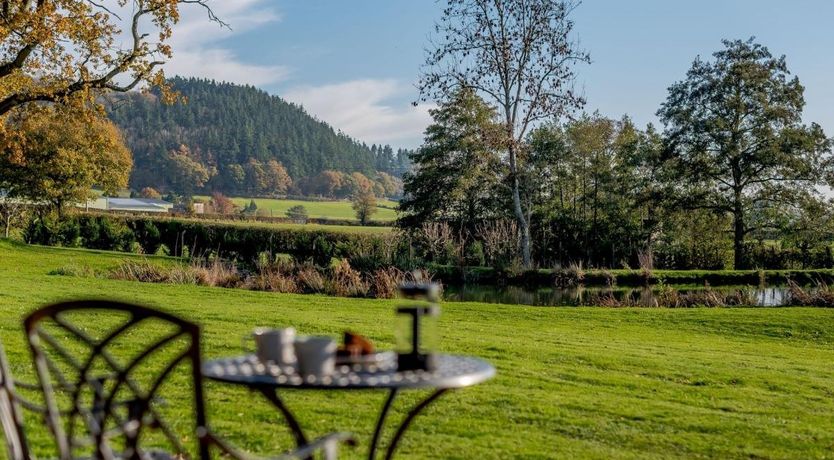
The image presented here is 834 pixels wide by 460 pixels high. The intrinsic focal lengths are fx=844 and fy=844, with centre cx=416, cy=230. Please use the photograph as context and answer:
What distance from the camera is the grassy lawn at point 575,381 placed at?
564 centimetres

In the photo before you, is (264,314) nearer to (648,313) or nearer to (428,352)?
(648,313)

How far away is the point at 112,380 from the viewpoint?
7.00 metres

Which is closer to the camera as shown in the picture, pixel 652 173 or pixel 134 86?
pixel 134 86

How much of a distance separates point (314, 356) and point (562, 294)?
20.8m

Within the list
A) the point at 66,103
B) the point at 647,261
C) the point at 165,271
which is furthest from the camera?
the point at 647,261

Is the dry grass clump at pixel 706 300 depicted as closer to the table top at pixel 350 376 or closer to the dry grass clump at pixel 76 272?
the dry grass clump at pixel 76 272

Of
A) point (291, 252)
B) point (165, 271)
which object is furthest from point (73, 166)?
point (165, 271)

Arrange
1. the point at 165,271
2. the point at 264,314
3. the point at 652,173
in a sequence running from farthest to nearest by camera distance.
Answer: the point at 652,173
the point at 165,271
the point at 264,314

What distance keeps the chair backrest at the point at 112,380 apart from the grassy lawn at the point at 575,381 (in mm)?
449

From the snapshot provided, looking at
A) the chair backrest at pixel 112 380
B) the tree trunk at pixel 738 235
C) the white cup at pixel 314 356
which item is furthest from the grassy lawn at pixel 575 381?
the tree trunk at pixel 738 235

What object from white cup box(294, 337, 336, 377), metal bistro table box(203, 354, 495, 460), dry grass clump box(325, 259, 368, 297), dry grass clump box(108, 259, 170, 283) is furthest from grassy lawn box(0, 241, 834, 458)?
dry grass clump box(108, 259, 170, 283)

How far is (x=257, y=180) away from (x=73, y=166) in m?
68.4

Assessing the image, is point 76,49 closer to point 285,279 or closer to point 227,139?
point 285,279

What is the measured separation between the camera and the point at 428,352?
9.62 feet
